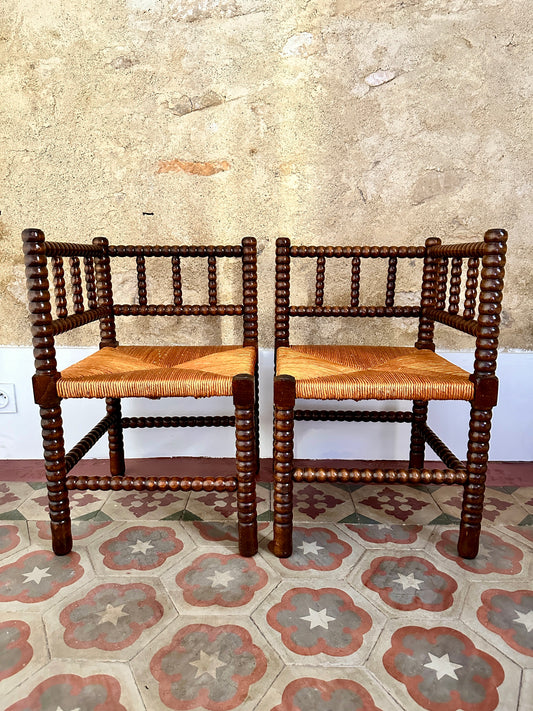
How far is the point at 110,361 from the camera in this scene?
1.43 m

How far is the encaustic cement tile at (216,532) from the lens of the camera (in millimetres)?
1419

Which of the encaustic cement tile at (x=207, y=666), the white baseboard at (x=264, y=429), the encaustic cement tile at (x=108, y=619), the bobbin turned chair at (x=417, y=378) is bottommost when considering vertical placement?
the encaustic cement tile at (x=108, y=619)

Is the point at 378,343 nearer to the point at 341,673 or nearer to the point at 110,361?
the point at 110,361

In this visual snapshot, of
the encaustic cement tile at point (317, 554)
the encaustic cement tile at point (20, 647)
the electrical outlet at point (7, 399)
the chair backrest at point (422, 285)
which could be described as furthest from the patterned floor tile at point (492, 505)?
the electrical outlet at point (7, 399)

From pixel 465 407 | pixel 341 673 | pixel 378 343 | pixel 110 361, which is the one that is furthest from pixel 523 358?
pixel 110 361

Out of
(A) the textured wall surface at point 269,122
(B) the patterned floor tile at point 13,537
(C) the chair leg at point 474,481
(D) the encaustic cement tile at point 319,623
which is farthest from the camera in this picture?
(A) the textured wall surface at point 269,122

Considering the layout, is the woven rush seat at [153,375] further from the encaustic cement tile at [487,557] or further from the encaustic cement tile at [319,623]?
the encaustic cement tile at [487,557]

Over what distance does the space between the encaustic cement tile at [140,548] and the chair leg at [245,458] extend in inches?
7.7

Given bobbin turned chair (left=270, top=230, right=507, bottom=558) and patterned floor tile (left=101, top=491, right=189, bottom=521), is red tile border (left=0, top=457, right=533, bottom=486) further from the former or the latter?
bobbin turned chair (left=270, top=230, right=507, bottom=558)

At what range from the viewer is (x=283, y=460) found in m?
1.28

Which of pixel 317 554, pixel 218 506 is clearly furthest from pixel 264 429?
pixel 317 554

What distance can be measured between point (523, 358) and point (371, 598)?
3.86ft

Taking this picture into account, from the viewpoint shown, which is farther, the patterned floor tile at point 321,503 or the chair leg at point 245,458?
the patterned floor tile at point 321,503

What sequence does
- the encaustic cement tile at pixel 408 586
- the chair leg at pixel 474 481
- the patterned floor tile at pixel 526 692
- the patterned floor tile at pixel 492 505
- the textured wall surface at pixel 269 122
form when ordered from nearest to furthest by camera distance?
the patterned floor tile at pixel 526 692 → the encaustic cement tile at pixel 408 586 → the chair leg at pixel 474 481 → the patterned floor tile at pixel 492 505 → the textured wall surface at pixel 269 122
